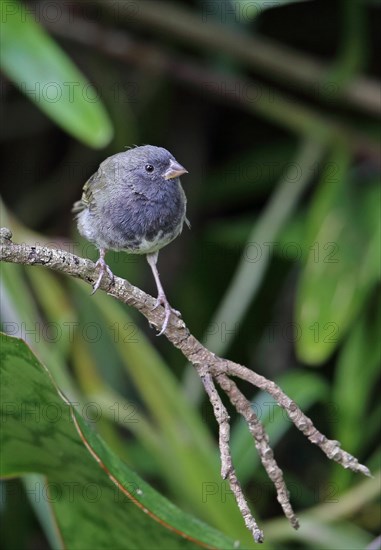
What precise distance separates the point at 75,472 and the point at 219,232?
2081 mm

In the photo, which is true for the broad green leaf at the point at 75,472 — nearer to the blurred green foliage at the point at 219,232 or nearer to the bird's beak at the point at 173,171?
the blurred green foliage at the point at 219,232

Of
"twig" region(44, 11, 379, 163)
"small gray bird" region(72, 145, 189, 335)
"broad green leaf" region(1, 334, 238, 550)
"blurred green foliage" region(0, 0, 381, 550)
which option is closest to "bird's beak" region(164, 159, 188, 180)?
"small gray bird" region(72, 145, 189, 335)

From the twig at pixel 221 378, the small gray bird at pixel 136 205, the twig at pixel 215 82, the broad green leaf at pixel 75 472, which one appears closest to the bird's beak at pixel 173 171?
the small gray bird at pixel 136 205

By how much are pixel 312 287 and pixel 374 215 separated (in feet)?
1.37

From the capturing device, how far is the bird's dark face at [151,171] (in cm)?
222

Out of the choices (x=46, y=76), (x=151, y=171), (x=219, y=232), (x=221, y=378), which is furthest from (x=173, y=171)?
(x=219, y=232)

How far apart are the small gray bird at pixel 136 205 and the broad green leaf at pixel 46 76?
33cm

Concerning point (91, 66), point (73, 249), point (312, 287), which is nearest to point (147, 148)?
point (73, 249)

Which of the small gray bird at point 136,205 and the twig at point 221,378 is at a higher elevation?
the small gray bird at point 136,205

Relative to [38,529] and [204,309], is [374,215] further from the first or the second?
[38,529]

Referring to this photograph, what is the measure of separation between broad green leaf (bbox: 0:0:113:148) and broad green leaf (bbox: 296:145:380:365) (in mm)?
899

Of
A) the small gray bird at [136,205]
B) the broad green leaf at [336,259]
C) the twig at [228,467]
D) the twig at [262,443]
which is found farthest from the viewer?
the broad green leaf at [336,259]

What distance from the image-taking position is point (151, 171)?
2256mm

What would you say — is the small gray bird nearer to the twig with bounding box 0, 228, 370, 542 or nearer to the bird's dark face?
the bird's dark face
